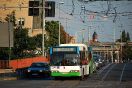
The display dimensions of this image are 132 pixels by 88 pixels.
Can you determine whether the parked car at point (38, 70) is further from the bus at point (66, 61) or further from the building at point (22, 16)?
the building at point (22, 16)

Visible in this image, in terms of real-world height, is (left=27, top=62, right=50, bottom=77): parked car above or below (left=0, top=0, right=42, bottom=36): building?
below

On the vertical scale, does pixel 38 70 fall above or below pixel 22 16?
below

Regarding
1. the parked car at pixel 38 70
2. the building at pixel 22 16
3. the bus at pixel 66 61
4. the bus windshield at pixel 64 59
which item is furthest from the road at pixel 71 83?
the building at pixel 22 16

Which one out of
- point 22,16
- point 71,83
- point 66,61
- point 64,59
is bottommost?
point 71,83

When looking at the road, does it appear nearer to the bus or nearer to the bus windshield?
the bus

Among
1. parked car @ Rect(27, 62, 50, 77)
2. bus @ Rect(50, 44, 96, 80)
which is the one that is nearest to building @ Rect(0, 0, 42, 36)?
parked car @ Rect(27, 62, 50, 77)

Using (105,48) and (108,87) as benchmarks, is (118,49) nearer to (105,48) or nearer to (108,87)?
(105,48)

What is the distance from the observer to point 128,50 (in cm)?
18200

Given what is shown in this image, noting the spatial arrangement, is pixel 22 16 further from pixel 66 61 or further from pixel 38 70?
pixel 66 61

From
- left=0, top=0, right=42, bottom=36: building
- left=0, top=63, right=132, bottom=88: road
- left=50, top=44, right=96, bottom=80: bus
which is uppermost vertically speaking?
left=0, top=0, right=42, bottom=36: building

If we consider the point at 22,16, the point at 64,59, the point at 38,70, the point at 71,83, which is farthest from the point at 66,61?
the point at 22,16

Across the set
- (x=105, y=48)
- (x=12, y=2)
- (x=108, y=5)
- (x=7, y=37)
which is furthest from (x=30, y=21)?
(x=105, y=48)

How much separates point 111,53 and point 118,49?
10.1ft

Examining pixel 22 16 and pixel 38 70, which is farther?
pixel 22 16
